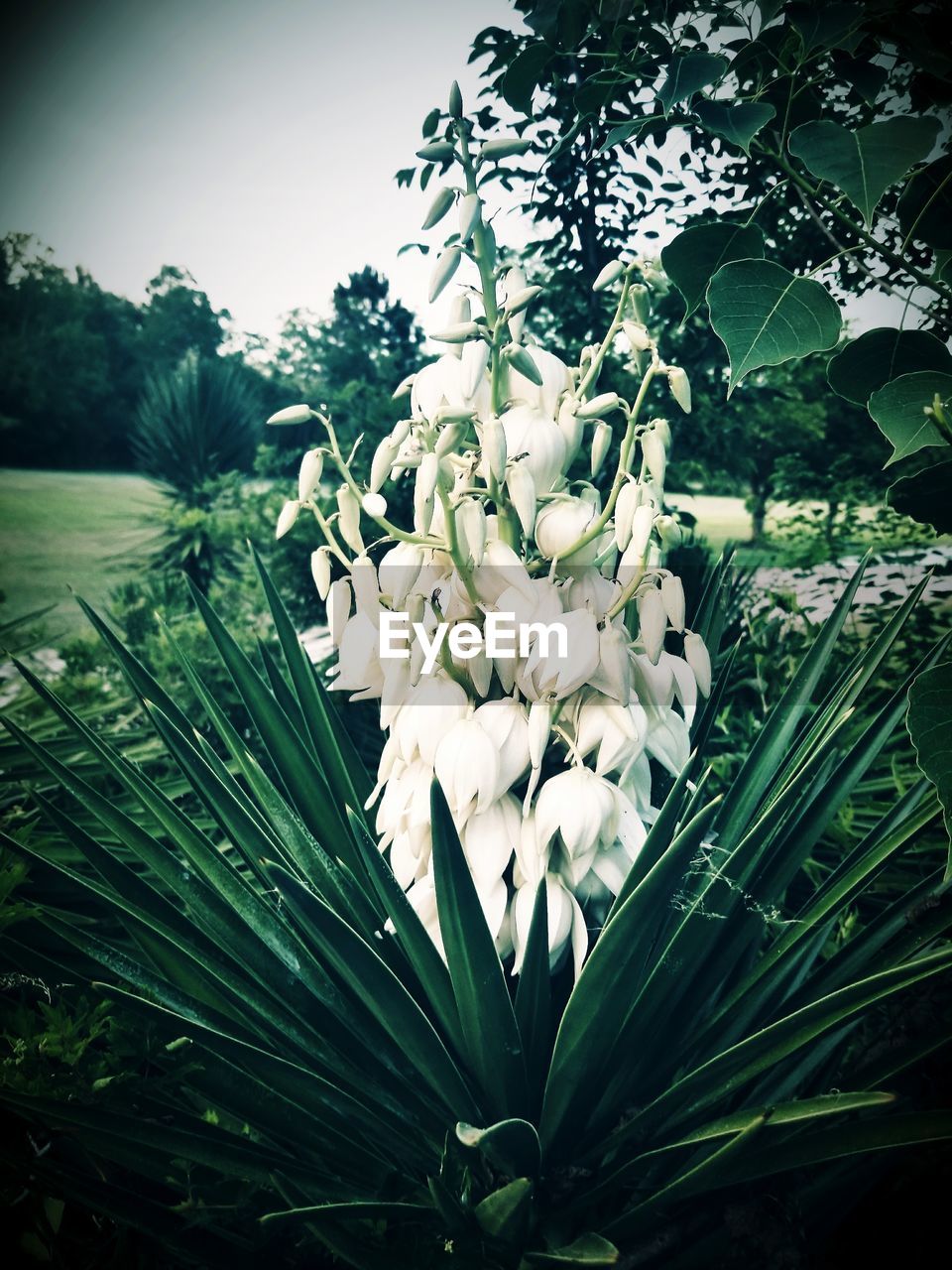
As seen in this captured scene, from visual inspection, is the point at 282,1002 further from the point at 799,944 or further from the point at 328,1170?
the point at 799,944

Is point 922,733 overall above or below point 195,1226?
above

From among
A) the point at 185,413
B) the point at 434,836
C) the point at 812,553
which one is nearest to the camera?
the point at 434,836

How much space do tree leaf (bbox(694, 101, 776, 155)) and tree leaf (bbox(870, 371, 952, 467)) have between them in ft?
0.57

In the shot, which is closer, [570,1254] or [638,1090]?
[570,1254]

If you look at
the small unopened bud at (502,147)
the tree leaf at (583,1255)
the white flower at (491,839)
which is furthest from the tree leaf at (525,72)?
the tree leaf at (583,1255)

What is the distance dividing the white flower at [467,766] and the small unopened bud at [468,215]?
31 centimetres

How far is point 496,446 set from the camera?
481 millimetres

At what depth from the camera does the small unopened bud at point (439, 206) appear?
556mm

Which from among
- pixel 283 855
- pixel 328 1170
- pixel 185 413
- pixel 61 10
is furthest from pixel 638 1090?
pixel 185 413

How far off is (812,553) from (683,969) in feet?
5.84

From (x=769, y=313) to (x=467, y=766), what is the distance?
32 centimetres

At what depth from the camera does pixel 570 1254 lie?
0.45 m

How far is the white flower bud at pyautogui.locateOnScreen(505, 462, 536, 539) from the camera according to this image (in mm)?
497

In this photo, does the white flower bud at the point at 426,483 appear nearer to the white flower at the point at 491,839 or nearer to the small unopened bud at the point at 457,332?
the small unopened bud at the point at 457,332
